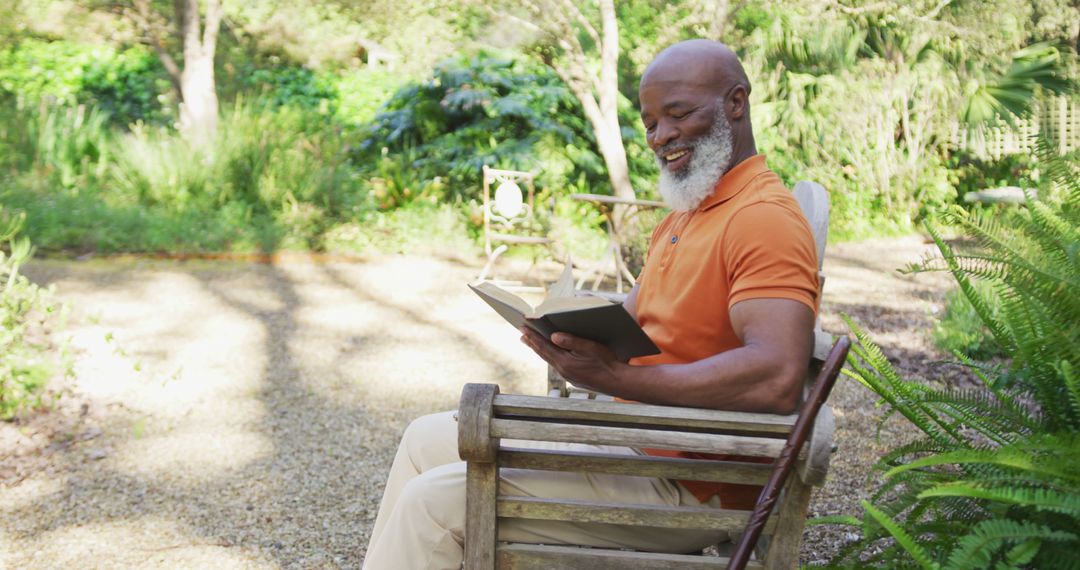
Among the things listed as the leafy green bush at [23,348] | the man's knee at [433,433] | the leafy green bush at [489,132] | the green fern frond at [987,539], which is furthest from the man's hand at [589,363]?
the leafy green bush at [489,132]

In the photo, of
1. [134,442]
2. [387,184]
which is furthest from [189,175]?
[134,442]

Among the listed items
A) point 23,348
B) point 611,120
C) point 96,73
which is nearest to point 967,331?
point 611,120

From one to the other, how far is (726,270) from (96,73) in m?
15.6

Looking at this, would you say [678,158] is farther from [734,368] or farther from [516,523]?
[516,523]

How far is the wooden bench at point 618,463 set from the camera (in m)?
1.72

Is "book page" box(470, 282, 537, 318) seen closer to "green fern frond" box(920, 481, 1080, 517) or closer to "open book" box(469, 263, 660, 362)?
"open book" box(469, 263, 660, 362)

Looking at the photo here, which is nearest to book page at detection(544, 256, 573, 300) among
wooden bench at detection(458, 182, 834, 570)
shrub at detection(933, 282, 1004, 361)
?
wooden bench at detection(458, 182, 834, 570)

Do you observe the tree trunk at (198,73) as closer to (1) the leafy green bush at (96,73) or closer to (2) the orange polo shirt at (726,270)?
(1) the leafy green bush at (96,73)

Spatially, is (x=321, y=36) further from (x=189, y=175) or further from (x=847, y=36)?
(x=847, y=36)

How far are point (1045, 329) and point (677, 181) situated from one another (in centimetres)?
83

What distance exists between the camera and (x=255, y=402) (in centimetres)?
518

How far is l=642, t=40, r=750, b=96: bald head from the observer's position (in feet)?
7.37

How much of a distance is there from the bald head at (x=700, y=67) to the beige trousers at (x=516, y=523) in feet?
3.00

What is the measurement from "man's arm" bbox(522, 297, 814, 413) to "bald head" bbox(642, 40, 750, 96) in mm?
616
